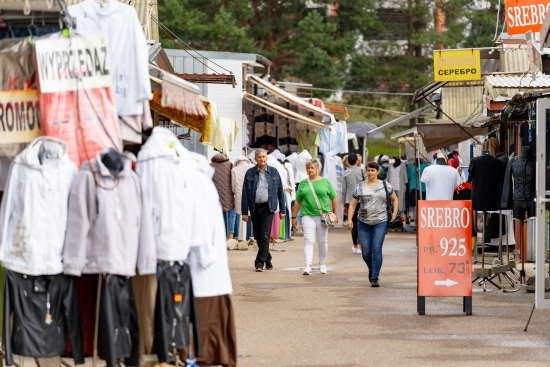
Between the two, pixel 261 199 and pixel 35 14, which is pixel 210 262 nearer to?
pixel 35 14

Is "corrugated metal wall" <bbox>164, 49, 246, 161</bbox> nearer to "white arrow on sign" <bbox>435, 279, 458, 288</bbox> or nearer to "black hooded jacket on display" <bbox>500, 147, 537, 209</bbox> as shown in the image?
Answer: "black hooded jacket on display" <bbox>500, 147, 537, 209</bbox>

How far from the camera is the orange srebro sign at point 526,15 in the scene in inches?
752

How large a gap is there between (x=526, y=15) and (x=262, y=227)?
5058mm

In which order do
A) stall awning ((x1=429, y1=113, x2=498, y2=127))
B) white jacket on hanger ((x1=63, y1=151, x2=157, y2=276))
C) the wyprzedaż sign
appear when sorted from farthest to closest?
1. stall awning ((x1=429, y1=113, x2=498, y2=127))
2. the wyprzedaż sign
3. white jacket on hanger ((x1=63, y1=151, x2=157, y2=276))

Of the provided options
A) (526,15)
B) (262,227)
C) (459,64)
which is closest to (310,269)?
(262,227)

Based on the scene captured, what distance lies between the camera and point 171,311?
9117 mm

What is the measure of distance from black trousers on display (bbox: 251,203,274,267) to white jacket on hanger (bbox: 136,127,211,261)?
10595mm

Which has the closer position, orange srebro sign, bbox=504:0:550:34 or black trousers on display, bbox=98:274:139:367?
black trousers on display, bbox=98:274:139:367

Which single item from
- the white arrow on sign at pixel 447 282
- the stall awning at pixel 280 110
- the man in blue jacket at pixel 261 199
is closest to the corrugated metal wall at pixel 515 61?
the stall awning at pixel 280 110

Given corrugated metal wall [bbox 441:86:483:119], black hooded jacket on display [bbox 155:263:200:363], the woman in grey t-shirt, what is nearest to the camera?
black hooded jacket on display [bbox 155:263:200:363]

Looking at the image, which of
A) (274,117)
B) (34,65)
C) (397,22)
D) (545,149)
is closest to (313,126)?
(274,117)

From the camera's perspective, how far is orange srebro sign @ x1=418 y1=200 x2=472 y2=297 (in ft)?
47.2

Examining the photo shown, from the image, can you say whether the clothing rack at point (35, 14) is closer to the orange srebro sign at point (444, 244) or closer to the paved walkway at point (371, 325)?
the paved walkway at point (371, 325)

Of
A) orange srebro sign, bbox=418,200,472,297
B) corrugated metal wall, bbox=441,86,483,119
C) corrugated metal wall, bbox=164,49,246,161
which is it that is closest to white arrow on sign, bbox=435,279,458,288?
orange srebro sign, bbox=418,200,472,297
